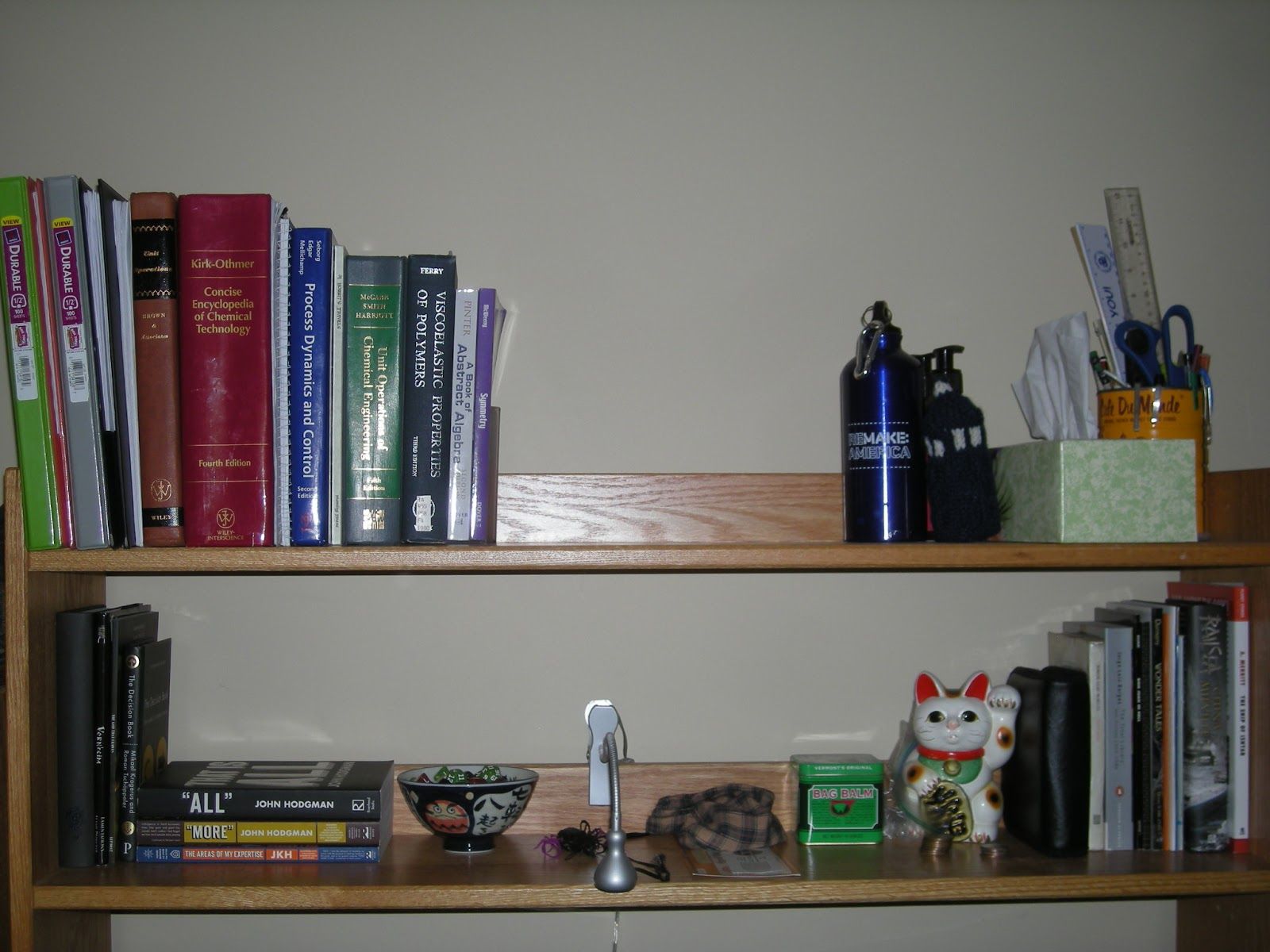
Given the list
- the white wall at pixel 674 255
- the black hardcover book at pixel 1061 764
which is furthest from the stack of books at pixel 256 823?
the black hardcover book at pixel 1061 764

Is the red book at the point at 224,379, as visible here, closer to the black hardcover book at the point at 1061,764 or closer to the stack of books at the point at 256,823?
the stack of books at the point at 256,823

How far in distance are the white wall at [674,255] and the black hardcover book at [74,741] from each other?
21cm

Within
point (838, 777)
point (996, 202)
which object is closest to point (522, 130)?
point (996, 202)

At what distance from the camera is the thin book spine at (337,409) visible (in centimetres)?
99

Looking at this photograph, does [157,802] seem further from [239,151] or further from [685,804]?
[239,151]

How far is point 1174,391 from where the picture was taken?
103cm

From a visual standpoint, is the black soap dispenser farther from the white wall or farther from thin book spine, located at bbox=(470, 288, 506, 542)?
thin book spine, located at bbox=(470, 288, 506, 542)

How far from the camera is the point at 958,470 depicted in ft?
3.34

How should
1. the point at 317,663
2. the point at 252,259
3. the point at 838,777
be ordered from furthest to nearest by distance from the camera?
the point at 317,663
the point at 838,777
the point at 252,259

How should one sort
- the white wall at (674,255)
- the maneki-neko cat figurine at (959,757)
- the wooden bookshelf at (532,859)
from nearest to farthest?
the wooden bookshelf at (532,859) < the maneki-neko cat figurine at (959,757) < the white wall at (674,255)

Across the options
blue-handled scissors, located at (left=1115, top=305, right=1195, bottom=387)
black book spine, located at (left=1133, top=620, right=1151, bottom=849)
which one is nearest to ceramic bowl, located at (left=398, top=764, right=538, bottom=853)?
black book spine, located at (left=1133, top=620, right=1151, bottom=849)

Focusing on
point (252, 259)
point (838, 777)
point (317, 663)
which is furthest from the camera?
point (317, 663)

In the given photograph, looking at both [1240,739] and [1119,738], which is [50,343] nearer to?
[1119,738]

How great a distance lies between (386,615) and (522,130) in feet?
2.07
